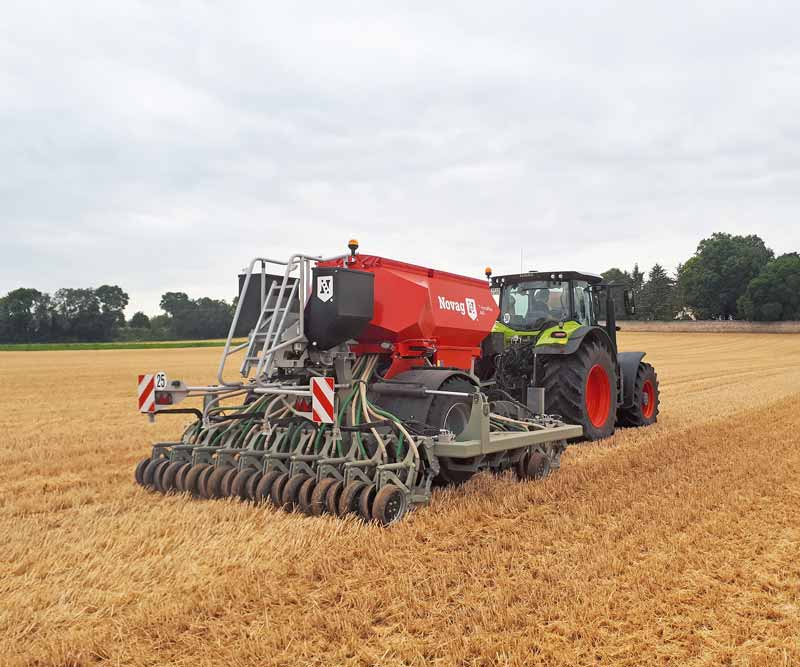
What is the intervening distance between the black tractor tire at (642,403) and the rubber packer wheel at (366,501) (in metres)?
6.16

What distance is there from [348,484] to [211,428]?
1.79m

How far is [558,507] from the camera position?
17.7 feet

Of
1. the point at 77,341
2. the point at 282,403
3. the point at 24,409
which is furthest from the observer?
the point at 77,341

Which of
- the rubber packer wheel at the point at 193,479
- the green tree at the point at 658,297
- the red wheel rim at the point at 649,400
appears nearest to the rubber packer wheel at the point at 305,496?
the rubber packer wheel at the point at 193,479

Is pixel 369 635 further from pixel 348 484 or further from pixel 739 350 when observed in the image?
pixel 739 350

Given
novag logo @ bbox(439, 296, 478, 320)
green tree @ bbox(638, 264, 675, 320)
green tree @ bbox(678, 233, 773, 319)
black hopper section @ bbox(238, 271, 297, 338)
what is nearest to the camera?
black hopper section @ bbox(238, 271, 297, 338)

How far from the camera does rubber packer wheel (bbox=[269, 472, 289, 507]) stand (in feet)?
17.0

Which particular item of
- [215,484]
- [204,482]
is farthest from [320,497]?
[204,482]

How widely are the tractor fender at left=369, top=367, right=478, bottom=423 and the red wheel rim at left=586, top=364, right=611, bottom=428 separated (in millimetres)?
3409

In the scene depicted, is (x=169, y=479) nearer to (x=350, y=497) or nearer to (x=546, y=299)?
(x=350, y=497)

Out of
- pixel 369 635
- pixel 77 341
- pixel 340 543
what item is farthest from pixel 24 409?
pixel 77 341

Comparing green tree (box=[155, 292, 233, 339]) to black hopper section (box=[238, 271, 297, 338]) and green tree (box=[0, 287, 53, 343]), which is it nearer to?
green tree (box=[0, 287, 53, 343])

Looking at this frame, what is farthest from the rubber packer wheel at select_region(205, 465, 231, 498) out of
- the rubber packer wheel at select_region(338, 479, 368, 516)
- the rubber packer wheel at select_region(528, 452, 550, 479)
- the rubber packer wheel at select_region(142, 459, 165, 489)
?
the rubber packer wheel at select_region(528, 452, 550, 479)

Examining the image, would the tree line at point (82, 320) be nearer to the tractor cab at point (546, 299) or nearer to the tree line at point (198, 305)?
the tree line at point (198, 305)
